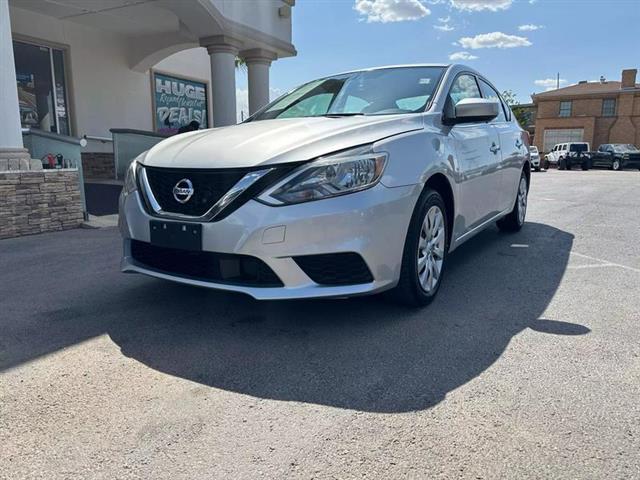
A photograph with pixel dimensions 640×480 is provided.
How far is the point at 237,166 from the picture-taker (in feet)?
9.46

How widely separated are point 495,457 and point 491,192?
10.4 ft

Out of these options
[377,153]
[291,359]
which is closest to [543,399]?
[291,359]

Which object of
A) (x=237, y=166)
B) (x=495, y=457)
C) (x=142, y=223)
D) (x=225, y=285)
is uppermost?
(x=237, y=166)

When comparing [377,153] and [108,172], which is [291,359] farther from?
[108,172]

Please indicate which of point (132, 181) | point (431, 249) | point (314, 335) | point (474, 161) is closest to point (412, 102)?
point (474, 161)

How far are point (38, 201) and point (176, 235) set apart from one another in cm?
439

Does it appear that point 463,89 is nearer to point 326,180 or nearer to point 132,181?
point 326,180

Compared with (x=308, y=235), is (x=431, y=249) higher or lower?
lower

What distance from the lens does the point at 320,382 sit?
2521 millimetres

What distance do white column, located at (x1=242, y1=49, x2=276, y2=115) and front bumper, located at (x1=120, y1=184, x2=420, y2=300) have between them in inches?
392

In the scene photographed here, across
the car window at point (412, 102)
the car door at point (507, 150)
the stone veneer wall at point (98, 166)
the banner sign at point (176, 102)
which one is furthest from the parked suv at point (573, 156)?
the car window at point (412, 102)

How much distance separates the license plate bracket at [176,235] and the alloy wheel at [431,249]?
139 cm

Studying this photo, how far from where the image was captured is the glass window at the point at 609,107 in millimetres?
41312

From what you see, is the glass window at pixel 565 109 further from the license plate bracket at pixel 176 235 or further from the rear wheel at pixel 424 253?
the license plate bracket at pixel 176 235
